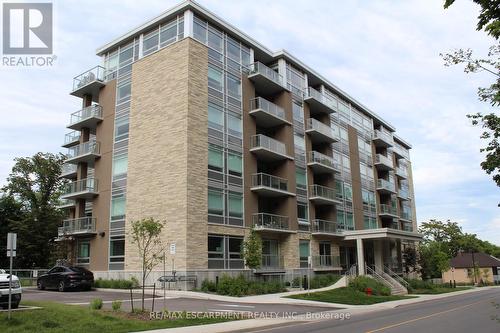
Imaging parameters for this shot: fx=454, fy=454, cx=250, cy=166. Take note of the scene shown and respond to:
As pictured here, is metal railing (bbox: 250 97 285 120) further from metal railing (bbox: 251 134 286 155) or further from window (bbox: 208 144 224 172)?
window (bbox: 208 144 224 172)

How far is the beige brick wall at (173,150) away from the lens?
2898cm

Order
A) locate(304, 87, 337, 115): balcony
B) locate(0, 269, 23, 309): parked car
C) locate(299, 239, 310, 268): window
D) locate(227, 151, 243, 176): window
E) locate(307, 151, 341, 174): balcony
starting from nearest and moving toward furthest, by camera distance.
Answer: locate(0, 269, 23, 309): parked car < locate(227, 151, 243, 176): window < locate(299, 239, 310, 268): window < locate(307, 151, 341, 174): balcony < locate(304, 87, 337, 115): balcony

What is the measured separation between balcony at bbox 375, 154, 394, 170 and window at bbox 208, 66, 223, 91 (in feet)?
98.2

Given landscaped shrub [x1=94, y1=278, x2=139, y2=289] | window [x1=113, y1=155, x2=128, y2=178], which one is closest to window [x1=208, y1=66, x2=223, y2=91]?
window [x1=113, y1=155, x2=128, y2=178]

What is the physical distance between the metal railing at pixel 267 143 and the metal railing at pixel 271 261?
8355 mm

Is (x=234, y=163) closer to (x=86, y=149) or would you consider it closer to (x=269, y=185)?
(x=269, y=185)

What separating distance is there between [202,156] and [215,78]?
21.5 feet

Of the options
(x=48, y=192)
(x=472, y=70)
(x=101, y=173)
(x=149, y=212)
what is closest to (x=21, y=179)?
(x=48, y=192)

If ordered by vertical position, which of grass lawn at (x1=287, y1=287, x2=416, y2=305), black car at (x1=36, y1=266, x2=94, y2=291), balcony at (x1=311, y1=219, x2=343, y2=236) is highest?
balcony at (x1=311, y1=219, x2=343, y2=236)

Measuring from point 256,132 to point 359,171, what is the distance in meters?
18.2

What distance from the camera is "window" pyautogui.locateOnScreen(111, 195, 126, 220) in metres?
33.4

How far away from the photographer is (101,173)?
3600cm

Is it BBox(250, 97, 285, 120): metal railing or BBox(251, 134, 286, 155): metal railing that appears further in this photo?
BBox(250, 97, 285, 120): metal railing

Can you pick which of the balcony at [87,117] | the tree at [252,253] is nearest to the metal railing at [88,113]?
the balcony at [87,117]
